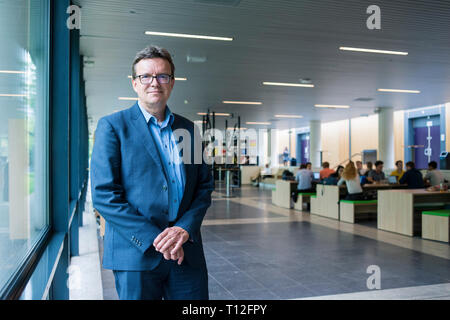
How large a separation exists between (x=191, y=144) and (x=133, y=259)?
1.65 ft

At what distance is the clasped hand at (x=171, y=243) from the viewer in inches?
53.1

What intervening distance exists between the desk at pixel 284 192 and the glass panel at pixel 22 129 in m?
9.07

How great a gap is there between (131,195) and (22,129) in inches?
40.9

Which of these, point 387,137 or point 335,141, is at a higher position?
point 335,141

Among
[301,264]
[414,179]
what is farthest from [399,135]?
[301,264]

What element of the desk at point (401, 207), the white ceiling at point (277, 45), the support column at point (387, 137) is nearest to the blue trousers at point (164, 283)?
the white ceiling at point (277, 45)

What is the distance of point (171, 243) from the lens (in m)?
1.37

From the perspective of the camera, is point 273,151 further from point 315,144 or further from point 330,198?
point 330,198

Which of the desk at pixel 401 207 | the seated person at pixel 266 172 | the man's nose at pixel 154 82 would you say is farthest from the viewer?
the seated person at pixel 266 172

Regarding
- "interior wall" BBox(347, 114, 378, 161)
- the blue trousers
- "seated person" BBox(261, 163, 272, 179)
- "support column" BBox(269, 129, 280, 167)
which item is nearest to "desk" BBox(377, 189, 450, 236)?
the blue trousers

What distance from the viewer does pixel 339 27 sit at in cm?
627

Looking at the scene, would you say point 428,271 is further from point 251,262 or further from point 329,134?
point 329,134

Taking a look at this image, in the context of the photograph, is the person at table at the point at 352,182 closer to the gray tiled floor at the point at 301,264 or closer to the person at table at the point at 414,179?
the person at table at the point at 414,179

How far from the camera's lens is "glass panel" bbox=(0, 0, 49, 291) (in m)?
1.66
